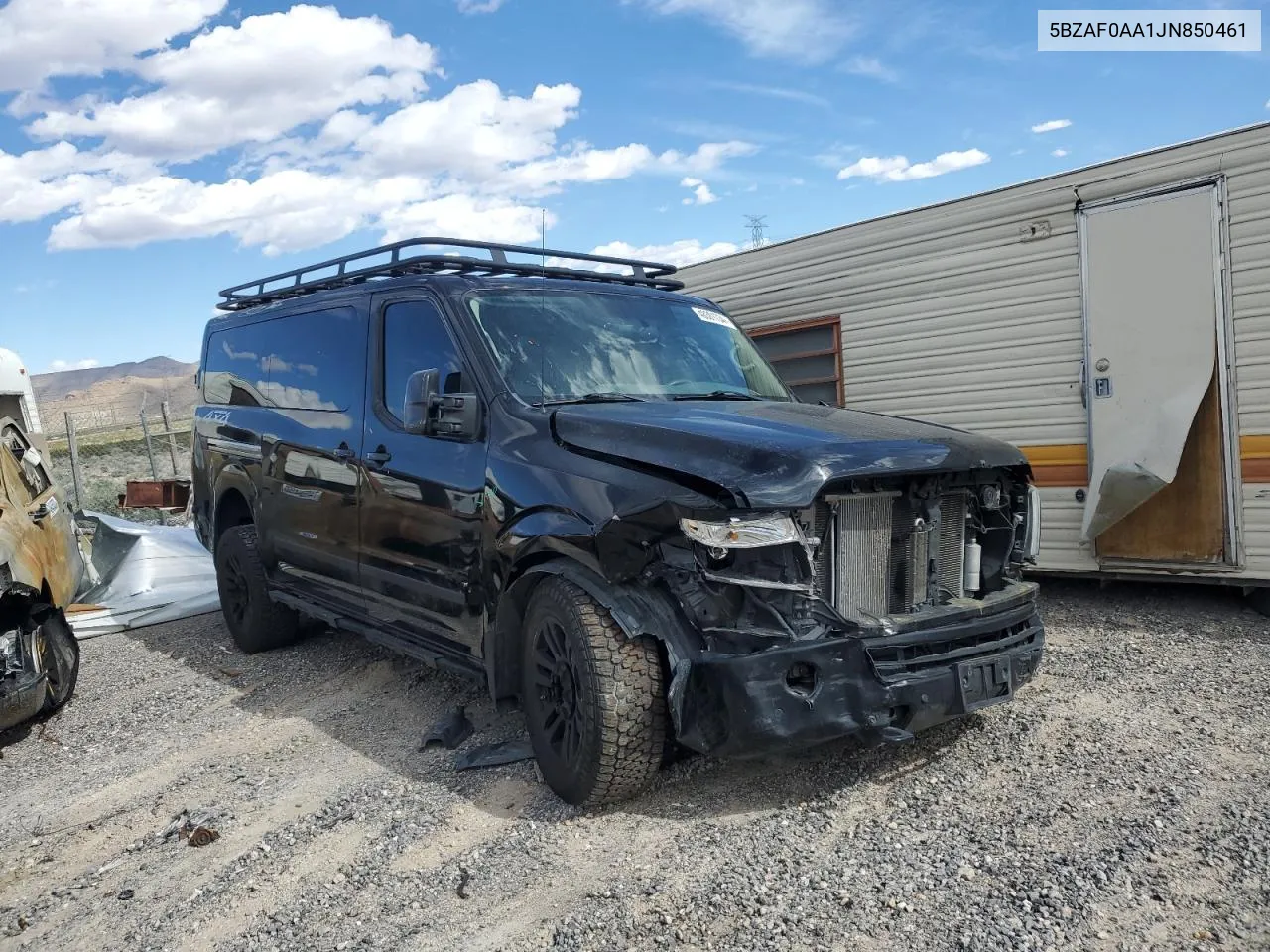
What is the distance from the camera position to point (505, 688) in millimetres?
4219

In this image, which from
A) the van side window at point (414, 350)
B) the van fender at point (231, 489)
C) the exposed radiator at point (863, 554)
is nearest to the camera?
the exposed radiator at point (863, 554)

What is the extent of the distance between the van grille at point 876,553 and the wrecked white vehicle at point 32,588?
422 centimetres

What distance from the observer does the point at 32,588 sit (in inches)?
Result: 213

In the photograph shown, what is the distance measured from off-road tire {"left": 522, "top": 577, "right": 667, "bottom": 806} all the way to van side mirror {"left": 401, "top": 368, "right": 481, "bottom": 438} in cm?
87

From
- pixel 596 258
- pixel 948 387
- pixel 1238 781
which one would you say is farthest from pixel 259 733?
pixel 948 387

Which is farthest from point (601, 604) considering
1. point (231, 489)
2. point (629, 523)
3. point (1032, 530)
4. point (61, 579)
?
point (61, 579)

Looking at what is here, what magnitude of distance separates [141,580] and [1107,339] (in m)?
7.67

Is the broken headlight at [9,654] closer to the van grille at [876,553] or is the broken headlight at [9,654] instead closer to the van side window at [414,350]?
the van side window at [414,350]

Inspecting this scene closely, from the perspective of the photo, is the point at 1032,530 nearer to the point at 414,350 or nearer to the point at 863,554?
the point at 863,554

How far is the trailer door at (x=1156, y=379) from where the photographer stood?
19.3 feet

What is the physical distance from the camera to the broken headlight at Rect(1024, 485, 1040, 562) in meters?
4.34

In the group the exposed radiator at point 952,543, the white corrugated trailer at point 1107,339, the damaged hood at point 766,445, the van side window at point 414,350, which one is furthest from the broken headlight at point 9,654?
the white corrugated trailer at point 1107,339

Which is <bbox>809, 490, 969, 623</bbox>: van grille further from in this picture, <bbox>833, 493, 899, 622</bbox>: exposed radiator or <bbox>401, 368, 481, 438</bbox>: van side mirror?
<bbox>401, 368, 481, 438</bbox>: van side mirror

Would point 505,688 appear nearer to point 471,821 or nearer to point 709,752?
point 471,821
